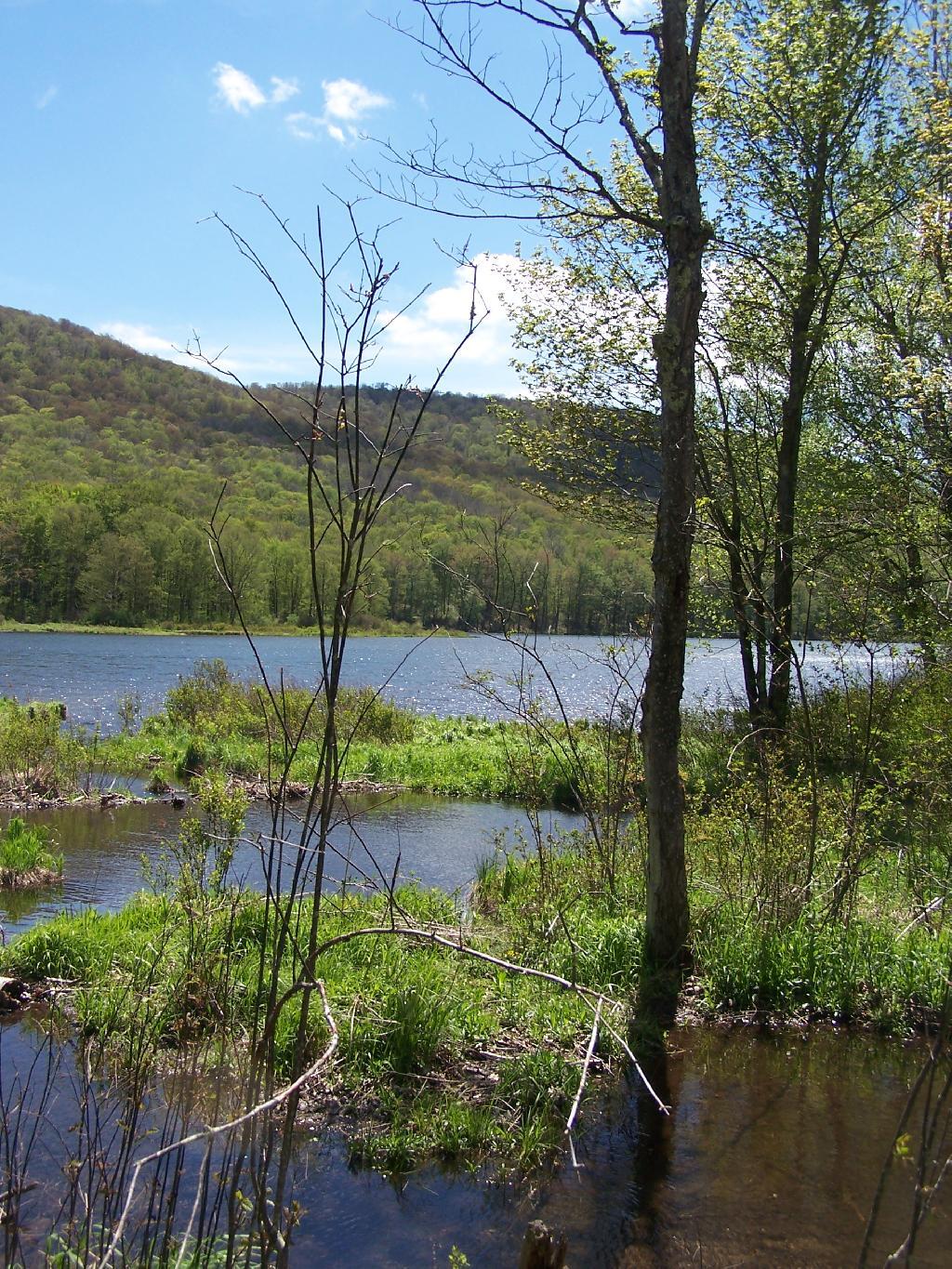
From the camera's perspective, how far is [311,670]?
156ft

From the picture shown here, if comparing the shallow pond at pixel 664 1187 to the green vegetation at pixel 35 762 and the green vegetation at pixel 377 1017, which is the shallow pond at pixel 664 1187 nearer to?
the green vegetation at pixel 377 1017

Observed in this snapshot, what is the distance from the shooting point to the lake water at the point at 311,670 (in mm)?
25328

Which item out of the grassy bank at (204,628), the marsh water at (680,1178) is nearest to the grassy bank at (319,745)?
the marsh water at (680,1178)

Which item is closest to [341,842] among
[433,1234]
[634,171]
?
[433,1234]

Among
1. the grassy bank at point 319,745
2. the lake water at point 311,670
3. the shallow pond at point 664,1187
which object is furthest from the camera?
the lake water at point 311,670

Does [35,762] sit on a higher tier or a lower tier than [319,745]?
lower

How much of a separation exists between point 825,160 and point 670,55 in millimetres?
9391

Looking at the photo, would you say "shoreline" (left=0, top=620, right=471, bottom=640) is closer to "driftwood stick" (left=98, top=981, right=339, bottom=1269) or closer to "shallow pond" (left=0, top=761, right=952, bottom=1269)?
"shallow pond" (left=0, top=761, right=952, bottom=1269)

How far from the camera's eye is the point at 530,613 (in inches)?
305

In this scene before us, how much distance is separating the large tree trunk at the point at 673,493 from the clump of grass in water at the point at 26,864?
21.8 feet

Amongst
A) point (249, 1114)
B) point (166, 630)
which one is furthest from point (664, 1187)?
point (166, 630)

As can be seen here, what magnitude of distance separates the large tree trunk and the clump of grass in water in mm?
6630

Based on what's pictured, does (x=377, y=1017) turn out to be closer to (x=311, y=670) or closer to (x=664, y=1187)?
(x=664, y=1187)

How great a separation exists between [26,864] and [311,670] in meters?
37.6
